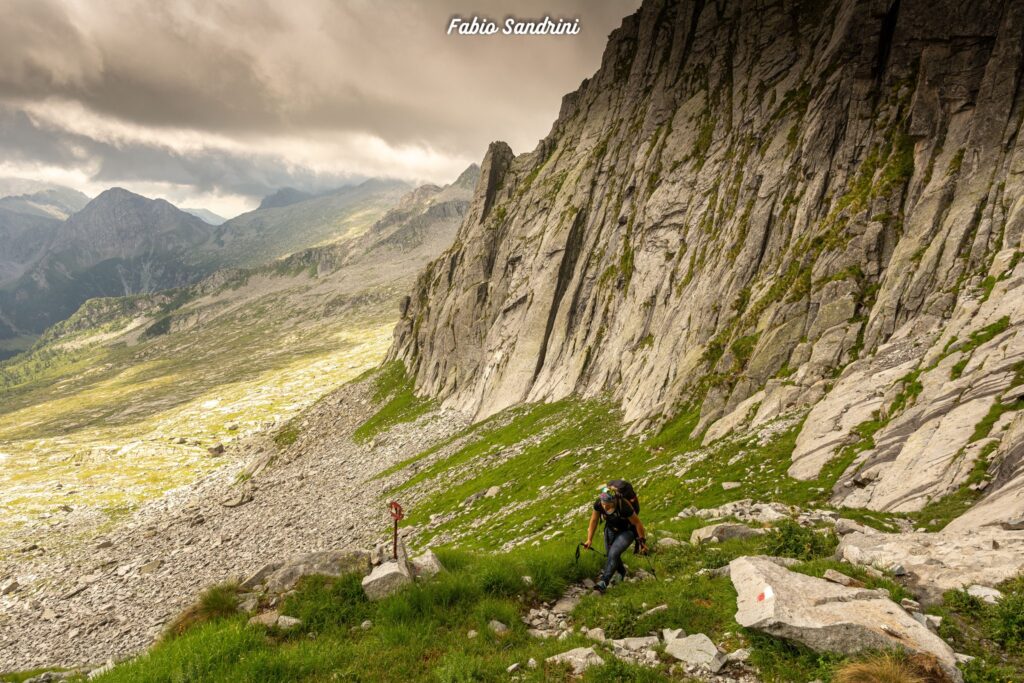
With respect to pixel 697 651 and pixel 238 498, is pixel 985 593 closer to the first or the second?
pixel 697 651

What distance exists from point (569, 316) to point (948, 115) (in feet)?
162

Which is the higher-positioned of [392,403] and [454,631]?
[454,631]

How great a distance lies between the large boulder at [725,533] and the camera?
17.0 meters

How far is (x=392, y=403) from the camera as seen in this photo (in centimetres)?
11038

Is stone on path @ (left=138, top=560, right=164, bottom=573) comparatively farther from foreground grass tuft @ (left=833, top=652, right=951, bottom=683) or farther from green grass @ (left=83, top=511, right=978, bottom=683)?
foreground grass tuft @ (left=833, top=652, right=951, bottom=683)

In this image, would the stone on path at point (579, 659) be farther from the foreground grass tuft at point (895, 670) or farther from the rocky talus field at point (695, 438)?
the foreground grass tuft at point (895, 670)

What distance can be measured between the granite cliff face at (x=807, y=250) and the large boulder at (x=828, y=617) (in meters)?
9.38

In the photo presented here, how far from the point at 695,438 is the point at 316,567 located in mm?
29330

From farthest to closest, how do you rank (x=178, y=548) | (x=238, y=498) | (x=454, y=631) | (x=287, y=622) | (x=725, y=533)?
(x=238, y=498) → (x=178, y=548) → (x=725, y=533) → (x=287, y=622) → (x=454, y=631)

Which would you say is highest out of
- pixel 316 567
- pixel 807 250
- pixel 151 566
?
pixel 807 250

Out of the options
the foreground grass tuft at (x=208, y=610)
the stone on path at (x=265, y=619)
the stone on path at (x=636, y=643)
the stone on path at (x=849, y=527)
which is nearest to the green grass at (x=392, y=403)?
the foreground grass tuft at (x=208, y=610)

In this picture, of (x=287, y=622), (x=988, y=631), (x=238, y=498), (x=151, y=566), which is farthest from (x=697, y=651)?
(x=238, y=498)

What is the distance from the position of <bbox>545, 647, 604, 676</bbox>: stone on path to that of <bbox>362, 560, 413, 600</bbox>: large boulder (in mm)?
4942

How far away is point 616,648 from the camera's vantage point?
10438 mm
